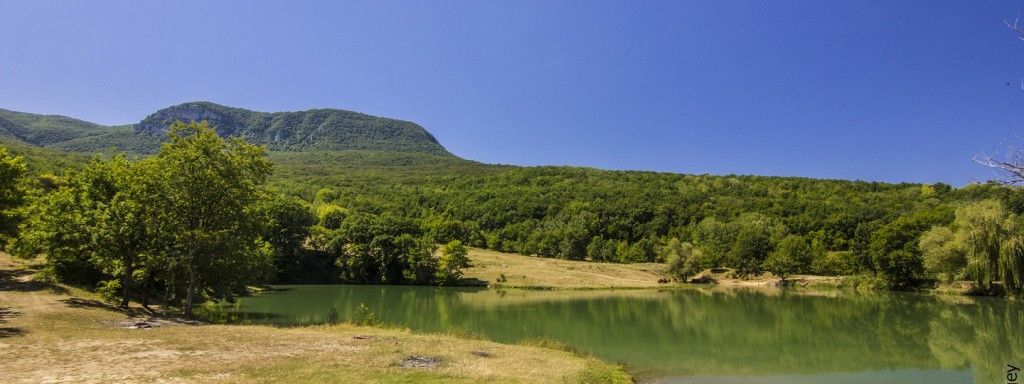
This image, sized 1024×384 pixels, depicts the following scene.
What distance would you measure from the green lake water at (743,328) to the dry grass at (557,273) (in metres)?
15.2

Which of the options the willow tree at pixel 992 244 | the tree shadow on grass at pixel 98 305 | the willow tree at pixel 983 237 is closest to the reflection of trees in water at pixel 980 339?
the willow tree at pixel 992 244

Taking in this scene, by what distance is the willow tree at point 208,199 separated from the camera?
94.6 feet

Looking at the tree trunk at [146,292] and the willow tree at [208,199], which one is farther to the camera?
the tree trunk at [146,292]

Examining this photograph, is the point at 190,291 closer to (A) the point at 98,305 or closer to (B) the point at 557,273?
(A) the point at 98,305

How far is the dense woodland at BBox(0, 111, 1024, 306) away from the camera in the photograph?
29.0 m

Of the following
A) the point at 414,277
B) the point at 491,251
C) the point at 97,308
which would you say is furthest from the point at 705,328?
the point at 491,251

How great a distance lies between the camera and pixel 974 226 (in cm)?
5719

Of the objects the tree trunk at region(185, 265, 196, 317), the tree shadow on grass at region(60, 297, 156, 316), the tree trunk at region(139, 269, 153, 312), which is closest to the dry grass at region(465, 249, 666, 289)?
the tree trunk at region(139, 269, 153, 312)

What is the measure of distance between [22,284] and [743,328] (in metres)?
43.2

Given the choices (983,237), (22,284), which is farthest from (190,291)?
(983,237)

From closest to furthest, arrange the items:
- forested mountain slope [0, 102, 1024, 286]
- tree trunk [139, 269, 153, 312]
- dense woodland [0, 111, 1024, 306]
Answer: dense woodland [0, 111, 1024, 306] < tree trunk [139, 269, 153, 312] < forested mountain slope [0, 102, 1024, 286]

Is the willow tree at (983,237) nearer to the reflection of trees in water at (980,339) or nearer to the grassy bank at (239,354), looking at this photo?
the reflection of trees in water at (980,339)

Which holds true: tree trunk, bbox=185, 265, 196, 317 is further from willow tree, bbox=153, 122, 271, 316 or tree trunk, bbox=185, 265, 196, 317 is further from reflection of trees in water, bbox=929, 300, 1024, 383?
reflection of trees in water, bbox=929, 300, 1024, 383

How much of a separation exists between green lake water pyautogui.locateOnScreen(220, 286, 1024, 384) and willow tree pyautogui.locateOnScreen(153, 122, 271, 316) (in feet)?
12.4
